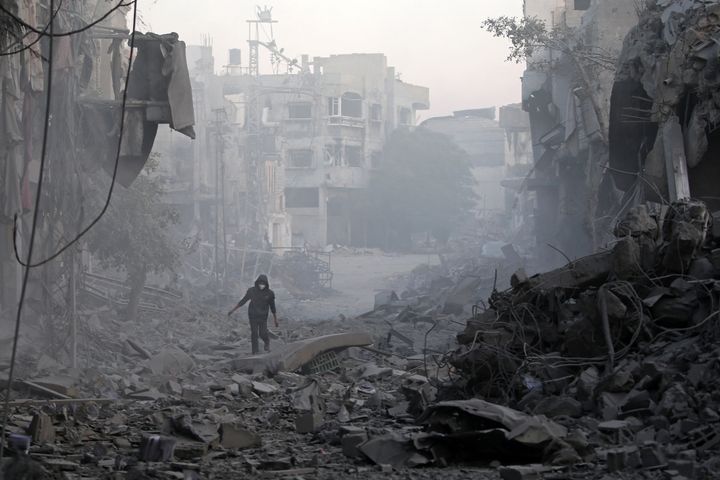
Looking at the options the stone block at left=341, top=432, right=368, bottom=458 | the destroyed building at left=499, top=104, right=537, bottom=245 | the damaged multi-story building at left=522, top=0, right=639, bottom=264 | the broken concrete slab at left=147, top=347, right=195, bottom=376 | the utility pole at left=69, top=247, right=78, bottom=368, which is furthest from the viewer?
the destroyed building at left=499, top=104, right=537, bottom=245

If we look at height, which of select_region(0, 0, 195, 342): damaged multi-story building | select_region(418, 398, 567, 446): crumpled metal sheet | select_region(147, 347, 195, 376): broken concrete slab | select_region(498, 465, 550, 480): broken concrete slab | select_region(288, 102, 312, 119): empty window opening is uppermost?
select_region(288, 102, 312, 119): empty window opening

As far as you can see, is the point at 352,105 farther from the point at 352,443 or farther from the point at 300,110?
the point at 352,443

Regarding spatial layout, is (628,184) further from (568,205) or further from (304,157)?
(304,157)

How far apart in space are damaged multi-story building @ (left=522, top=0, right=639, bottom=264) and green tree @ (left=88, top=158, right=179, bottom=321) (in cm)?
883

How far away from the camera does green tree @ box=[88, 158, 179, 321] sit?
Answer: 20359mm

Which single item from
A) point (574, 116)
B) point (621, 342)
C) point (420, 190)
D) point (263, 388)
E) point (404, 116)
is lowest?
point (263, 388)

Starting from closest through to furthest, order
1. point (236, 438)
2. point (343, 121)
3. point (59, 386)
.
A: point (236, 438), point (59, 386), point (343, 121)

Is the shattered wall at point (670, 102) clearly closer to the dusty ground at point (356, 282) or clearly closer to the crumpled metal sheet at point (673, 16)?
the crumpled metal sheet at point (673, 16)

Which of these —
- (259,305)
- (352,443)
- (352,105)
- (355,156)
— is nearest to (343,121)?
(352,105)

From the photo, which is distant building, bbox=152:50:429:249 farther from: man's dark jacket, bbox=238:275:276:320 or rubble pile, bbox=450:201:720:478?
rubble pile, bbox=450:201:720:478

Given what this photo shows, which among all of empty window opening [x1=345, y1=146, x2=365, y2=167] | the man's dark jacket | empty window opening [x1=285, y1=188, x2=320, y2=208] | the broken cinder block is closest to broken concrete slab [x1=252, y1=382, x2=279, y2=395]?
the broken cinder block

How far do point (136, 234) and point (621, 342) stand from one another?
46.5 feet

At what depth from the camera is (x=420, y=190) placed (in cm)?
5934

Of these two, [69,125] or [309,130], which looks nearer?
[69,125]
